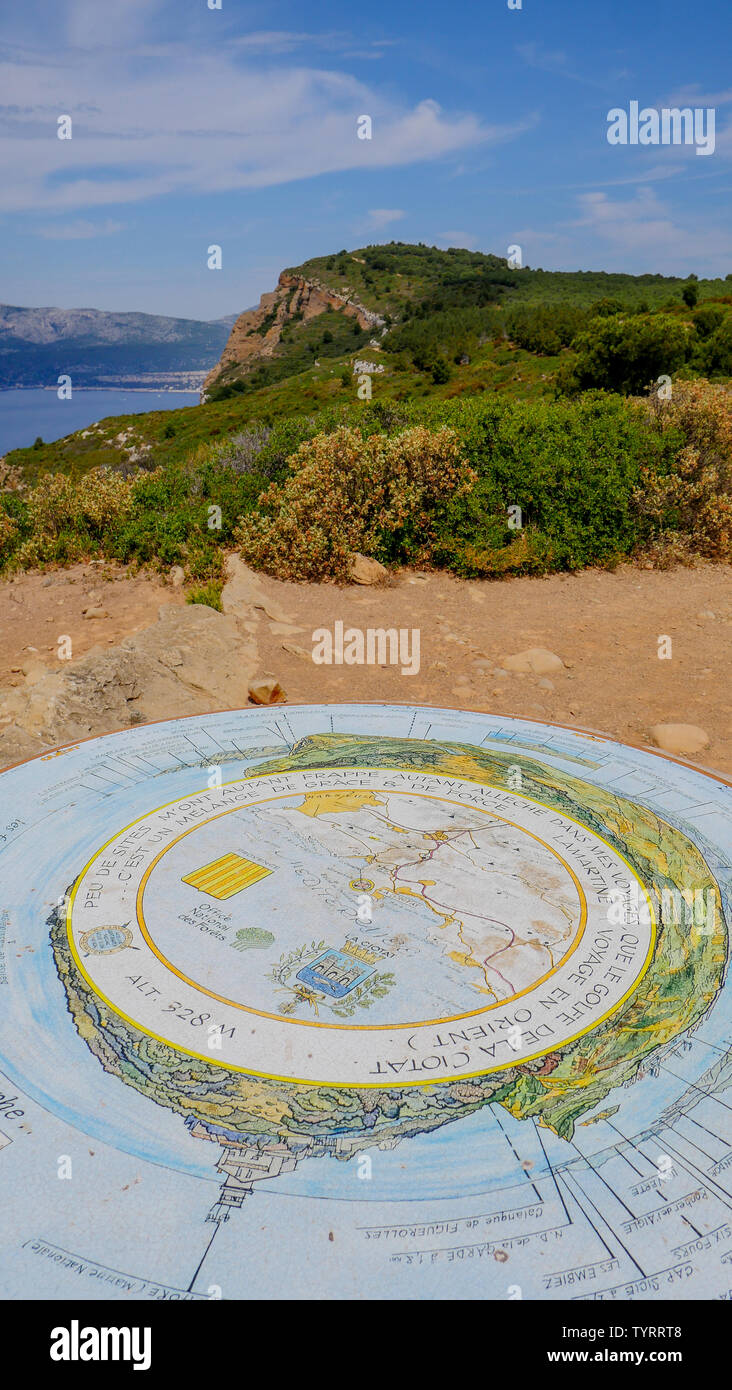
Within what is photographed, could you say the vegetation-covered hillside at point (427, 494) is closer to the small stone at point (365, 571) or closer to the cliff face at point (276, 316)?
the small stone at point (365, 571)

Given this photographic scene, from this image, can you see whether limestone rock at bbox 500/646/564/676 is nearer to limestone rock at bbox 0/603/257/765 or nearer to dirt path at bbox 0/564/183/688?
limestone rock at bbox 0/603/257/765

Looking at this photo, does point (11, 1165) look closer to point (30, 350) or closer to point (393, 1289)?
point (393, 1289)

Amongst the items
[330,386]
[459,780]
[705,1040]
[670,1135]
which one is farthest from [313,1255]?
Answer: [330,386]

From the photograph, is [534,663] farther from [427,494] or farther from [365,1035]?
[365,1035]

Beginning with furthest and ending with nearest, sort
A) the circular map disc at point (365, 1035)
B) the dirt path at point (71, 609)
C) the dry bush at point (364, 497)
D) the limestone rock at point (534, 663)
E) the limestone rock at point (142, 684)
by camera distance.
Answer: the dry bush at point (364, 497)
the dirt path at point (71, 609)
the limestone rock at point (534, 663)
the limestone rock at point (142, 684)
the circular map disc at point (365, 1035)

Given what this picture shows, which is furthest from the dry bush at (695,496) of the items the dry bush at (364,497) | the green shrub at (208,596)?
the green shrub at (208,596)

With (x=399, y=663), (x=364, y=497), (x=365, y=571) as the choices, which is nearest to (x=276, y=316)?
(x=364, y=497)

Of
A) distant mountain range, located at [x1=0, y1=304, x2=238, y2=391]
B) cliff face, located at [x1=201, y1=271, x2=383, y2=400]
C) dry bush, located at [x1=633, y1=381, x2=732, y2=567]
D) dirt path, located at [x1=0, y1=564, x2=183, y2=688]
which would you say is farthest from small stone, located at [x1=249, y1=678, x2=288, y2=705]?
distant mountain range, located at [x1=0, y1=304, x2=238, y2=391]
